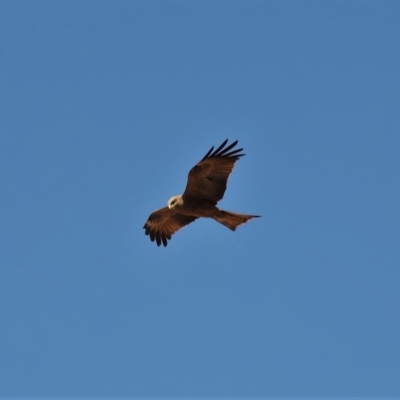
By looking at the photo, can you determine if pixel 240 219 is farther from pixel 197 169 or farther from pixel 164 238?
pixel 164 238

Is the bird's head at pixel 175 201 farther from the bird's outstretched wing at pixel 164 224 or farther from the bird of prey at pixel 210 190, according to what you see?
the bird's outstretched wing at pixel 164 224

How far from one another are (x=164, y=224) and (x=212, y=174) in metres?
2.87

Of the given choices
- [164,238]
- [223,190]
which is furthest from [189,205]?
[164,238]

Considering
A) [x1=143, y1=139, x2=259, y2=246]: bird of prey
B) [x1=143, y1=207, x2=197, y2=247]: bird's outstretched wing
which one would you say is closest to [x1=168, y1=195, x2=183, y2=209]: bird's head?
[x1=143, y1=139, x2=259, y2=246]: bird of prey

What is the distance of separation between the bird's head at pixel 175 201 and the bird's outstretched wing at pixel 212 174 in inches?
8.9

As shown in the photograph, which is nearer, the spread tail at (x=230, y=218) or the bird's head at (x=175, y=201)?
the spread tail at (x=230, y=218)

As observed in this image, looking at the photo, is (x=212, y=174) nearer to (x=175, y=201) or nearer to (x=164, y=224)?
(x=175, y=201)

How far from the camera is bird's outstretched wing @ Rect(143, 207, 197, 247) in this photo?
19984mm

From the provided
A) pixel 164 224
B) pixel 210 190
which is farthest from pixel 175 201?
pixel 164 224

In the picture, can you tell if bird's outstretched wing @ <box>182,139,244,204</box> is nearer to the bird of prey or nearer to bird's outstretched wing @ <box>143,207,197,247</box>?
the bird of prey

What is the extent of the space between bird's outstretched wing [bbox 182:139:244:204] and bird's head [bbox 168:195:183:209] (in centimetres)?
23

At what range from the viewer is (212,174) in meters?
17.7

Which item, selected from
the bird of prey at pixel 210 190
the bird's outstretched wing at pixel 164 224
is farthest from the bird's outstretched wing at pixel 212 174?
the bird's outstretched wing at pixel 164 224

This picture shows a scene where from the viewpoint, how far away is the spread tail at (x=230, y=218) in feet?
58.6
